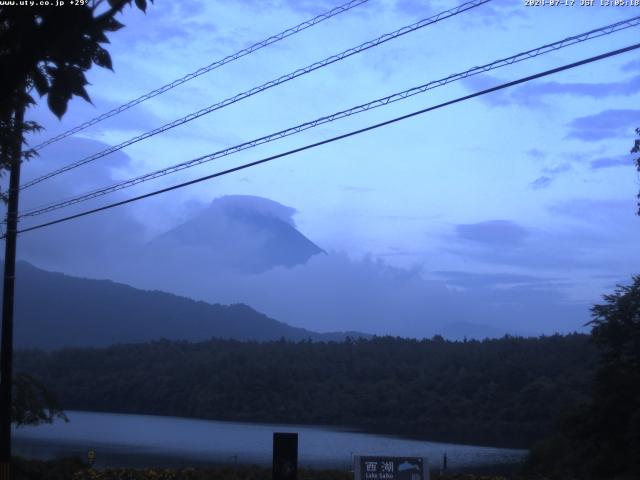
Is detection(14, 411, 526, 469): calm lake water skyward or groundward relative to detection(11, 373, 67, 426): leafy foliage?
groundward

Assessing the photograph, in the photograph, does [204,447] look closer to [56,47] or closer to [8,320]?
[8,320]

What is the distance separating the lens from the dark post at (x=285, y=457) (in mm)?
11789

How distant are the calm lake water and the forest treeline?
15.5 meters

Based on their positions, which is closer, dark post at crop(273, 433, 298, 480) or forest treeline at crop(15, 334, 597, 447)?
dark post at crop(273, 433, 298, 480)

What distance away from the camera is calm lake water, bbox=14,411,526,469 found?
120ft

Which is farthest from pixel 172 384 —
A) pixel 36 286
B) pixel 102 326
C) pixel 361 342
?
pixel 36 286

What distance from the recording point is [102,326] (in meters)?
190

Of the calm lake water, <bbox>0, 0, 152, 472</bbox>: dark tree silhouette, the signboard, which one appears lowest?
the calm lake water

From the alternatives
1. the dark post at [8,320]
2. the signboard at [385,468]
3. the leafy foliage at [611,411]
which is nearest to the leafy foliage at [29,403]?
the dark post at [8,320]

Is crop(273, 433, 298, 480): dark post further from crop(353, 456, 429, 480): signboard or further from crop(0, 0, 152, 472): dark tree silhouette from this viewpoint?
crop(0, 0, 152, 472): dark tree silhouette

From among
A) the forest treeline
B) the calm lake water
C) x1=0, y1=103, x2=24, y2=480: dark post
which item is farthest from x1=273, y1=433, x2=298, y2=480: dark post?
the forest treeline

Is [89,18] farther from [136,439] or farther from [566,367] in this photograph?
[566,367]

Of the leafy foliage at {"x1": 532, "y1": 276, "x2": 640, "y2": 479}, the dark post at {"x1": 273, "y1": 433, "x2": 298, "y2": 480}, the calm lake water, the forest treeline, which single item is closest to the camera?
the dark post at {"x1": 273, "y1": 433, "x2": 298, "y2": 480}

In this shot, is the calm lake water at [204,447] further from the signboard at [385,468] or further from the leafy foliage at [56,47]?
the leafy foliage at [56,47]
